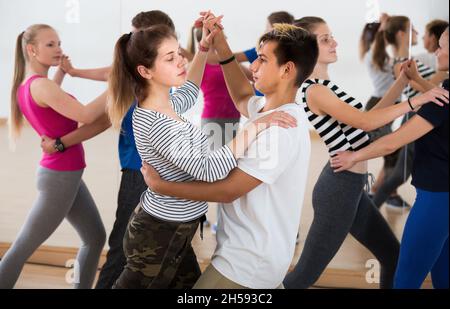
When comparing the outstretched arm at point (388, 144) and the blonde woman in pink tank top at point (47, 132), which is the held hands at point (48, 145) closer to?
the blonde woman in pink tank top at point (47, 132)

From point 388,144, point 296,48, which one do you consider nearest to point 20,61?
point 296,48

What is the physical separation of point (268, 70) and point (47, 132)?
3.75 feet

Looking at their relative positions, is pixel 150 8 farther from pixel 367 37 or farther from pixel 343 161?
pixel 343 161

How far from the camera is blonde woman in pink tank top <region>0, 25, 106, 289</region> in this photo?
2576 millimetres

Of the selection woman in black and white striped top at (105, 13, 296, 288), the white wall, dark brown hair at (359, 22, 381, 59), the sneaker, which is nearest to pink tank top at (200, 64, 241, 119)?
the white wall

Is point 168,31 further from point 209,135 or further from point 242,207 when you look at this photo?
point 209,135

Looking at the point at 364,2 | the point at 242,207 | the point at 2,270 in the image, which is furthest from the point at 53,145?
the point at 364,2

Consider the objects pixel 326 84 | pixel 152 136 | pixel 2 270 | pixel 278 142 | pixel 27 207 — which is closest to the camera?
pixel 278 142

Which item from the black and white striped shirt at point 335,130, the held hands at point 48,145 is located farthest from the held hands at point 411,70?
the held hands at point 48,145

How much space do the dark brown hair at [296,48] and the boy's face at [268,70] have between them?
0.01 metres

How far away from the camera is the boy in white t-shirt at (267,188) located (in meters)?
1.74

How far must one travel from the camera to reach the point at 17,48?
2.67 m

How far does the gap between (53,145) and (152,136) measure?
958 mm

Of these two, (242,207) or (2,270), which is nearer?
(242,207)
